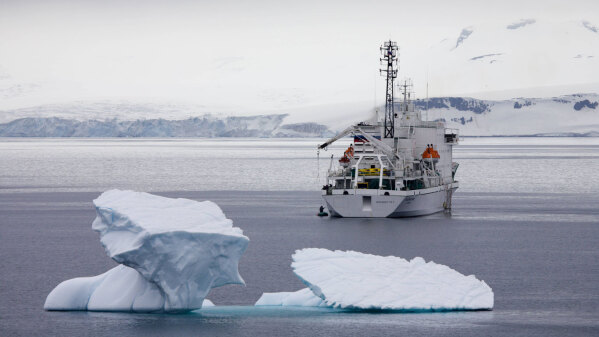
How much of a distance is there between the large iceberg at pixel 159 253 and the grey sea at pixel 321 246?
55cm

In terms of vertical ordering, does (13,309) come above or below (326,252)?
below

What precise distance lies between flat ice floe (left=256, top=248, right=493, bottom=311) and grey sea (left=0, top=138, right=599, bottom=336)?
42 centimetres

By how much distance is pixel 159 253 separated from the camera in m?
23.8

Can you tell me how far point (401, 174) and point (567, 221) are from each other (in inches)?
398

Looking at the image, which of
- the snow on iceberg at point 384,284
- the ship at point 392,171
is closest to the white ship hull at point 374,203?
the ship at point 392,171

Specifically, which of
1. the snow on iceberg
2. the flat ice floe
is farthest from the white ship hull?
the snow on iceberg

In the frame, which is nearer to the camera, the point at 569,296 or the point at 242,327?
the point at 242,327

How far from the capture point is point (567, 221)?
5566cm

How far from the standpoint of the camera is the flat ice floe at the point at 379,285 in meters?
26.0

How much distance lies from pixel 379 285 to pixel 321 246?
16.7 meters

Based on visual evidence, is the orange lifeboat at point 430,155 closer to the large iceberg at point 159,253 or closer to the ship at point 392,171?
the ship at point 392,171

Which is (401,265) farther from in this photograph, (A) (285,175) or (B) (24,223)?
(A) (285,175)

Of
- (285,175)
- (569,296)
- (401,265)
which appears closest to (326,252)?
(401,265)

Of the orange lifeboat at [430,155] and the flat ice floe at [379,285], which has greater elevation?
the orange lifeboat at [430,155]
